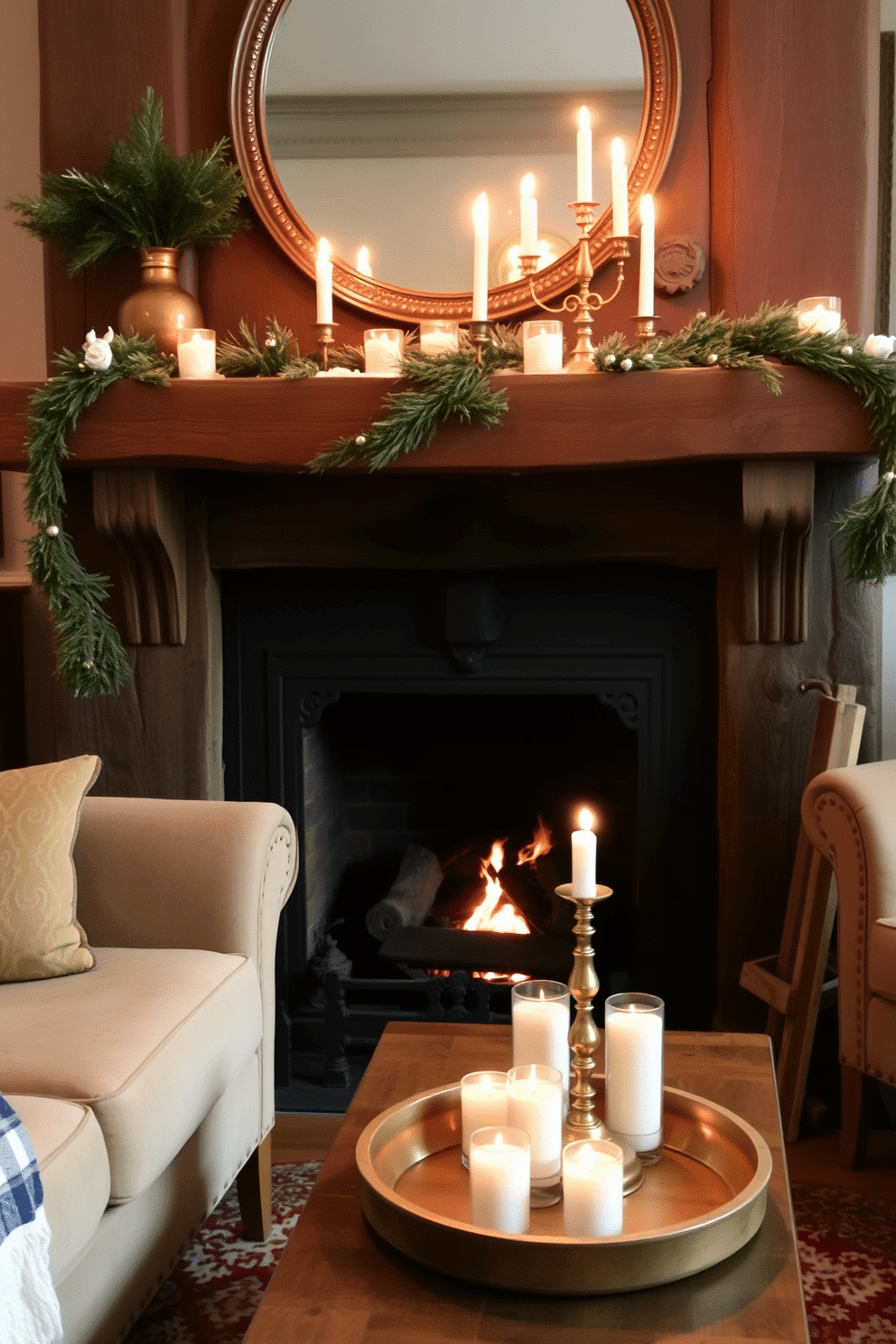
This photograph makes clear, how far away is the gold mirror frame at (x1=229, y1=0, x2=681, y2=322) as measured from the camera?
2350 mm

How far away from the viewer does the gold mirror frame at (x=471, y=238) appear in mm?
2350

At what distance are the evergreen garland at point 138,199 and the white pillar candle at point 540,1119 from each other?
70.8 inches

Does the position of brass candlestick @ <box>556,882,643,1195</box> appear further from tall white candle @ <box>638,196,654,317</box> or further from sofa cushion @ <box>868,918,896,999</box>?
tall white candle @ <box>638,196,654,317</box>

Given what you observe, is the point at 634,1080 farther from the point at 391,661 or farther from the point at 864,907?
the point at 391,661

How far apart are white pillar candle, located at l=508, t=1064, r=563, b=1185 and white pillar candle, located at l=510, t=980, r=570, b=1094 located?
4.0 inches

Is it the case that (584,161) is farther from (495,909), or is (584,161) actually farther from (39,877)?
(495,909)

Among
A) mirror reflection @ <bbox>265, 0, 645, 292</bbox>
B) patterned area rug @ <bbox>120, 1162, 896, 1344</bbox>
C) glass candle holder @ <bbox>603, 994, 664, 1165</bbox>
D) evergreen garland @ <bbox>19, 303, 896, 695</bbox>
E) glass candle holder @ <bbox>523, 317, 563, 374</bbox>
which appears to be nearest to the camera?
glass candle holder @ <bbox>603, 994, 664, 1165</bbox>

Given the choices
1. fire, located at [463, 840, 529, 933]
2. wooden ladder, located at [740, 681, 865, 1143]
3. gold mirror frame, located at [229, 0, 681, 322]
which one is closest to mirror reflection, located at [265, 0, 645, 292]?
gold mirror frame, located at [229, 0, 681, 322]

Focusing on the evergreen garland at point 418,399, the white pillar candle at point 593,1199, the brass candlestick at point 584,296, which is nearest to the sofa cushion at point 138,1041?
the white pillar candle at point 593,1199

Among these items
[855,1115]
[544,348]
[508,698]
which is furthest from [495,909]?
[544,348]

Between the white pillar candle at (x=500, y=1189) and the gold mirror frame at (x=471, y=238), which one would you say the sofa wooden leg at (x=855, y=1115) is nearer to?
the white pillar candle at (x=500, y=1189)

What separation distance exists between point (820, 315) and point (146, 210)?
49.1 inches

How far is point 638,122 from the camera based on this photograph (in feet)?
7.80

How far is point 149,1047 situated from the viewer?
1.49 m
